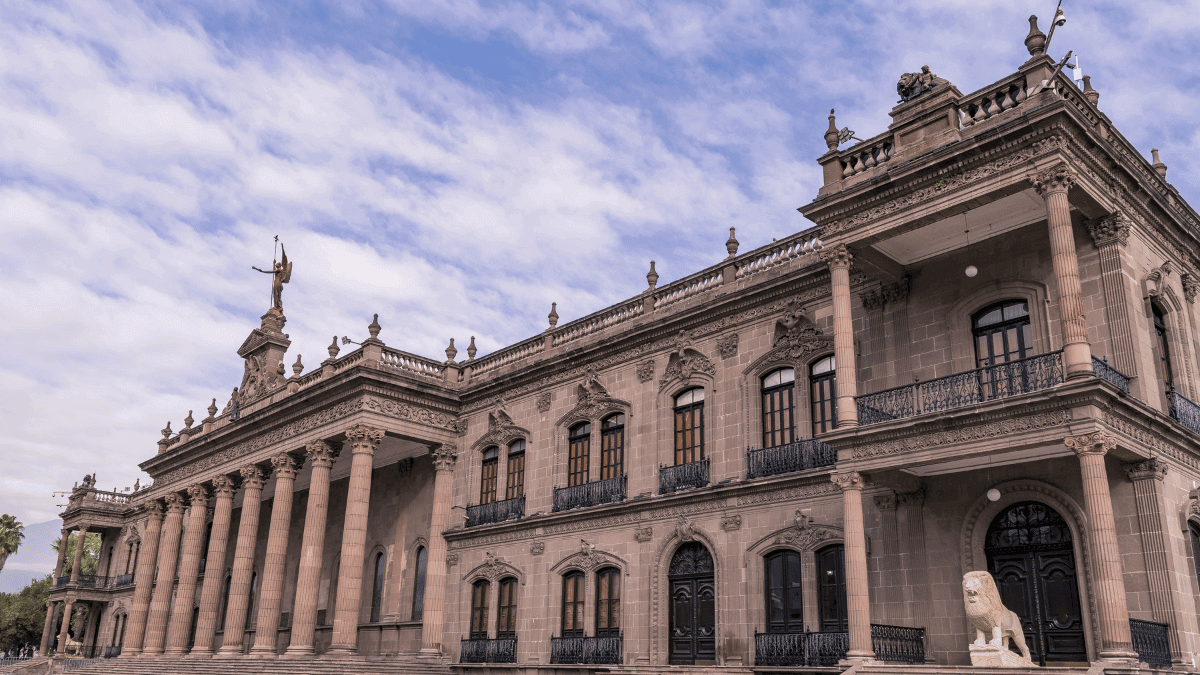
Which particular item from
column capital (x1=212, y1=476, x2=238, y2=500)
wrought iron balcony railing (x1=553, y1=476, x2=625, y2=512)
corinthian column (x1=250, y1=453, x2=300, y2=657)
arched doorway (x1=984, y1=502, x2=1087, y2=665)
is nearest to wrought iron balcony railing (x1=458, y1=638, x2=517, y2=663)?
wrought iron balcony railing (x1=553, y1=476, x2=625, y2=512)

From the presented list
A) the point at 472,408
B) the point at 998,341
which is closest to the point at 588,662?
the point at 472,408

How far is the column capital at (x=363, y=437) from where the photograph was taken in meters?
28.2

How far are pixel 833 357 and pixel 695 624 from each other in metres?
6.93

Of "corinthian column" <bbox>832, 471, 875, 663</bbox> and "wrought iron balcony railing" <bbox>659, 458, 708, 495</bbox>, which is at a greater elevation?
"wrought iron balcony railing" <bbox>659, 458, 708, 495</bbox>

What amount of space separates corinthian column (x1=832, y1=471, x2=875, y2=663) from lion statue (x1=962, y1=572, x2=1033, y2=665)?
1997 mm

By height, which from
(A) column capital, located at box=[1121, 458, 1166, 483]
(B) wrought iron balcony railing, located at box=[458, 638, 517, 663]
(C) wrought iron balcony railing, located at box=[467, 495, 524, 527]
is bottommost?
(B) wrought iron balcony railing, located at box=[458, 638, 517, 663]

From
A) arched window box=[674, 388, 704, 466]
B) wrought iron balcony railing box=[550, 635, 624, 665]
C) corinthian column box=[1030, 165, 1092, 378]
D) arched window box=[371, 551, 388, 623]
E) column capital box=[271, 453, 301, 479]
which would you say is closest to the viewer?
corinthian column box=[1030, 165, 1092, 378]

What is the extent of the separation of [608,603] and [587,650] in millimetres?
1254

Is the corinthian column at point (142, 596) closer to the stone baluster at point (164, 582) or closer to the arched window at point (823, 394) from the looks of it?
the stone baluster at point (164, 582)

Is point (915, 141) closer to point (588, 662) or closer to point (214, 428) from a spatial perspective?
point (588, 662)

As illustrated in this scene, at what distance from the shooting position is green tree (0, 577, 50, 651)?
63.5m

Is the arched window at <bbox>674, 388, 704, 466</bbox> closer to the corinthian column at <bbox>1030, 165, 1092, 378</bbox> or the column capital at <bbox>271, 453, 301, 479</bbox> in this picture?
the corinthian column at <bbox>1030, 165, 1092, 378</bbox>

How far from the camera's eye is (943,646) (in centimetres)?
1684

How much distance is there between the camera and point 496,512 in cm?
2802
